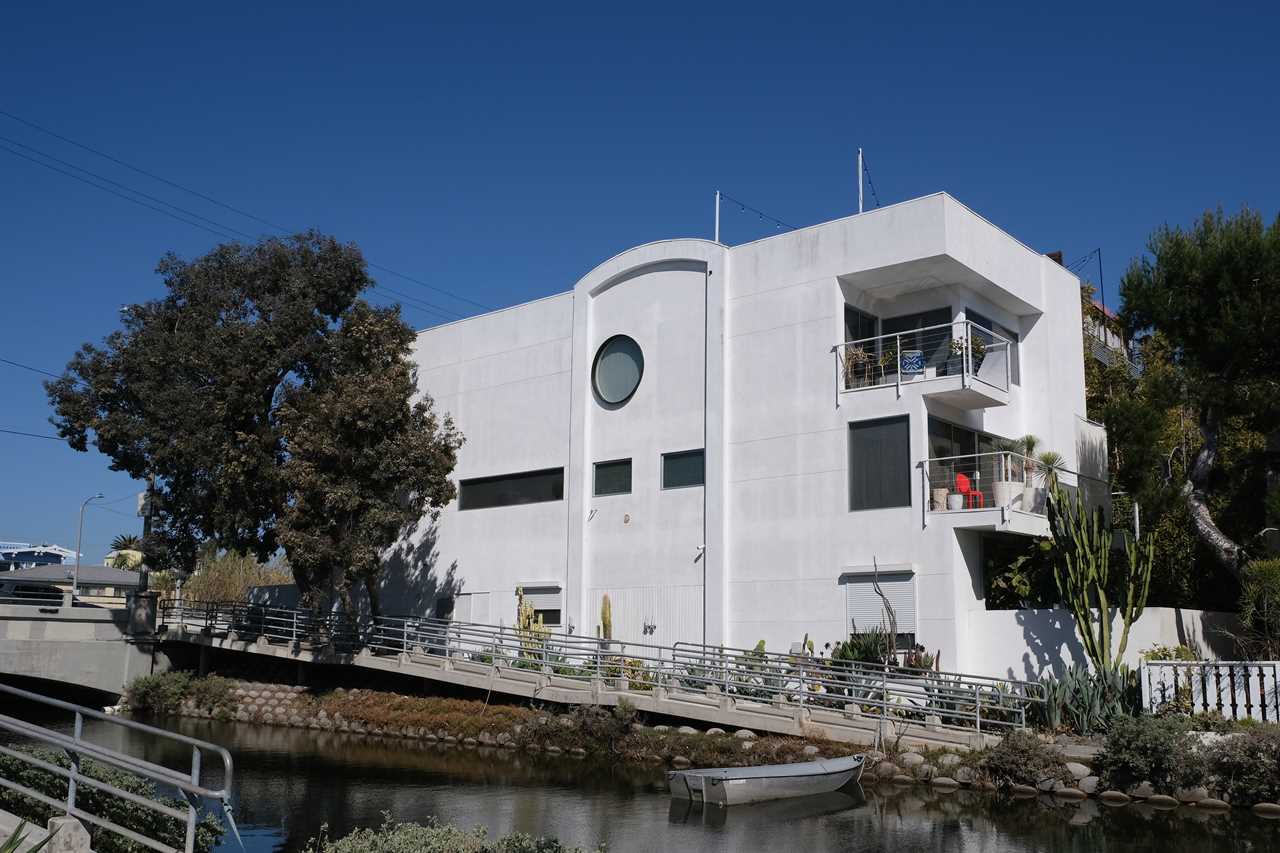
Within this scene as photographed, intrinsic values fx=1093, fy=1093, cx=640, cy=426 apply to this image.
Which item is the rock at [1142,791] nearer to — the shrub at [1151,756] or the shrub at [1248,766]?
the shrub at [1151,756]

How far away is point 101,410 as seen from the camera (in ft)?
99.2

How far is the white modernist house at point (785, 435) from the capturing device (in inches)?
916

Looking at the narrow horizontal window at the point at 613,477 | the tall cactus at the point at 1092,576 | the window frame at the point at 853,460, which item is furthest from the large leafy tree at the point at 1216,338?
the narrow horizontal window at the point at 613,477

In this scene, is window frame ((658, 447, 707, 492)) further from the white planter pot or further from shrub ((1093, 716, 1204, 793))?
shrub ((1093, 716, 1204, 793))

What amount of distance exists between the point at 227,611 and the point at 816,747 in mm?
21860

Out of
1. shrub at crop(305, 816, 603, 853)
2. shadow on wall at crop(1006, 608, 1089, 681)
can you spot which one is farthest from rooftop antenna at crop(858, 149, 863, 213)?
shrub at crop(305, 816, 603, 853)

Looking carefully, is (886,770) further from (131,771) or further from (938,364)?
(131,771)

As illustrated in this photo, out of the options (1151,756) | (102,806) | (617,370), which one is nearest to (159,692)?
(617,370)

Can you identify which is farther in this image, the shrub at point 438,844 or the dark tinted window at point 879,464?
the dark tinted window at point 879,464

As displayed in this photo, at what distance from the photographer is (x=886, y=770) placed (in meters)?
18.0

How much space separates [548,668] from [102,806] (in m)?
14.7

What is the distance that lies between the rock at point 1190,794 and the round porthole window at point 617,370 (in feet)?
52.8

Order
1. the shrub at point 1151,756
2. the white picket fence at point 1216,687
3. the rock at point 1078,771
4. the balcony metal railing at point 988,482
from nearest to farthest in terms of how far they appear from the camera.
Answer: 1. the shrub at point 1151,756
2. the rock at point 1078,771
3. the white picket fence at point 1216,687
4. the balcony metal railing at point 988,482

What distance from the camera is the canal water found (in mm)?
13633
